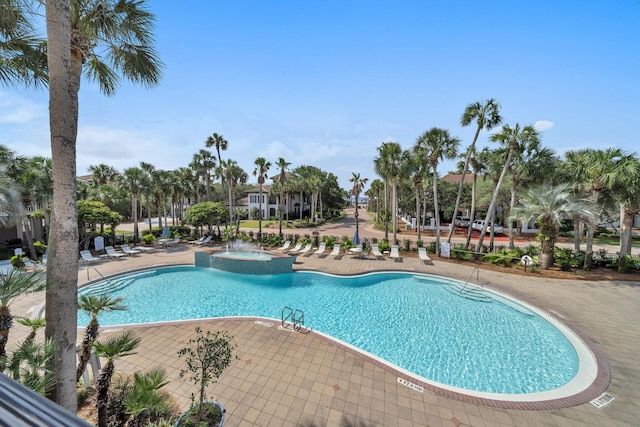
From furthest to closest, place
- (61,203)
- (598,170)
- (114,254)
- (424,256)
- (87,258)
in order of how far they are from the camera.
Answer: (114,254) < (424,256) < (87,258) < (598,170) < (61,203)

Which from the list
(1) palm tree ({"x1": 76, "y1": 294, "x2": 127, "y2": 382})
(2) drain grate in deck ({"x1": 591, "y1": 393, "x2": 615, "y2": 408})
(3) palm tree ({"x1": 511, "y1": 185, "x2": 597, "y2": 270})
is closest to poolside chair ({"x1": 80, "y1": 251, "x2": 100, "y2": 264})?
(1) palm tree ({"x1": 76, "y1": 294, "x2": 127, "y2": 382})

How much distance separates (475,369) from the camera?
7.48m

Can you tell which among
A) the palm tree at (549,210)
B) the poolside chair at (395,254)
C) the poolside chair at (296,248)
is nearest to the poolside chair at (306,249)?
the poolside chair at (296,248)

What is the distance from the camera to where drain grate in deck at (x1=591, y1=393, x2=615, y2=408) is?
18.6 feet

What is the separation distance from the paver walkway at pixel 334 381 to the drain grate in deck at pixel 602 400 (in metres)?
0.09

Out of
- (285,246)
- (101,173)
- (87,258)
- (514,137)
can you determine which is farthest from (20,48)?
(101,173)

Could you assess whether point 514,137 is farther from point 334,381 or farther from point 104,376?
point 104,376

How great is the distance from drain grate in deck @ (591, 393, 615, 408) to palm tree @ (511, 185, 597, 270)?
1200cm

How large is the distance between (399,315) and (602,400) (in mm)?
6071

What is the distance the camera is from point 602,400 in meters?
5.80

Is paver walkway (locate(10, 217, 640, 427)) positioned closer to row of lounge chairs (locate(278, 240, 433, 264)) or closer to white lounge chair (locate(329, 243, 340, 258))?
row of lounge chairs (locate(278, 240, 433, 264))

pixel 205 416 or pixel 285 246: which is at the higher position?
pixel 285 246

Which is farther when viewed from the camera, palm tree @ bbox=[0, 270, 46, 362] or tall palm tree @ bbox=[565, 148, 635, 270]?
tall palm tree @ bbox=[565, 148, 635, 270]

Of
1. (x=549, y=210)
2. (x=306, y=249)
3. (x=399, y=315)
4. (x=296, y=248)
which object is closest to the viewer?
(x=399, y=315)
